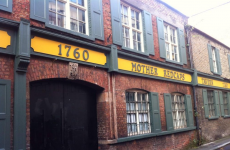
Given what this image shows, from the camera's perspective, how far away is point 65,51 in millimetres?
6707

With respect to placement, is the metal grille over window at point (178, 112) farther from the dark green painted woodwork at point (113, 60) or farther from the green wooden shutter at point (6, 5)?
the green wooden shutter at point (6, 5)

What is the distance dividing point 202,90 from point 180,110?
2620 millimetres

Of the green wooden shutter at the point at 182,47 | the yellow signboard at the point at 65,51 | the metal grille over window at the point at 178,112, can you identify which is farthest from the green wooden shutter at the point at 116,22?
the green wooden shutter at the point at 182,47

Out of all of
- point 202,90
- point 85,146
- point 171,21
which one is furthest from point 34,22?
point 202,90

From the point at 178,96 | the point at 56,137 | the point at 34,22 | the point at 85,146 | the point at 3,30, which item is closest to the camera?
the point at 3,30

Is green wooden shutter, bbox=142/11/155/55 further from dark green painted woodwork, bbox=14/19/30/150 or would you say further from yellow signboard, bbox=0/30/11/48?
yellow signboard, bbox=0/30/11/48

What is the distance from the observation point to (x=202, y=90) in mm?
13195

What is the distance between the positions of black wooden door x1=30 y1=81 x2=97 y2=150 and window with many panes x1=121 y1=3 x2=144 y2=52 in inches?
108

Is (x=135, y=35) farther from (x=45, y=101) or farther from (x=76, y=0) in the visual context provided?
(x=45, y=101)

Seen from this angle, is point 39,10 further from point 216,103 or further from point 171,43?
point 216,103

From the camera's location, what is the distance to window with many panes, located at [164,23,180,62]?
454 inches

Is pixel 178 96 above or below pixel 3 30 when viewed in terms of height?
below

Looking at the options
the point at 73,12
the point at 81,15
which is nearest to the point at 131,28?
the point at 81,15

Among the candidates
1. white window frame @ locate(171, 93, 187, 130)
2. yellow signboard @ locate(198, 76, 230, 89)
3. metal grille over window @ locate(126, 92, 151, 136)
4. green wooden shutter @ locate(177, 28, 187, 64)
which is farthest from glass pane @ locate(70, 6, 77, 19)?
yellow signboard @ locate(198, 76, 230, 89)
